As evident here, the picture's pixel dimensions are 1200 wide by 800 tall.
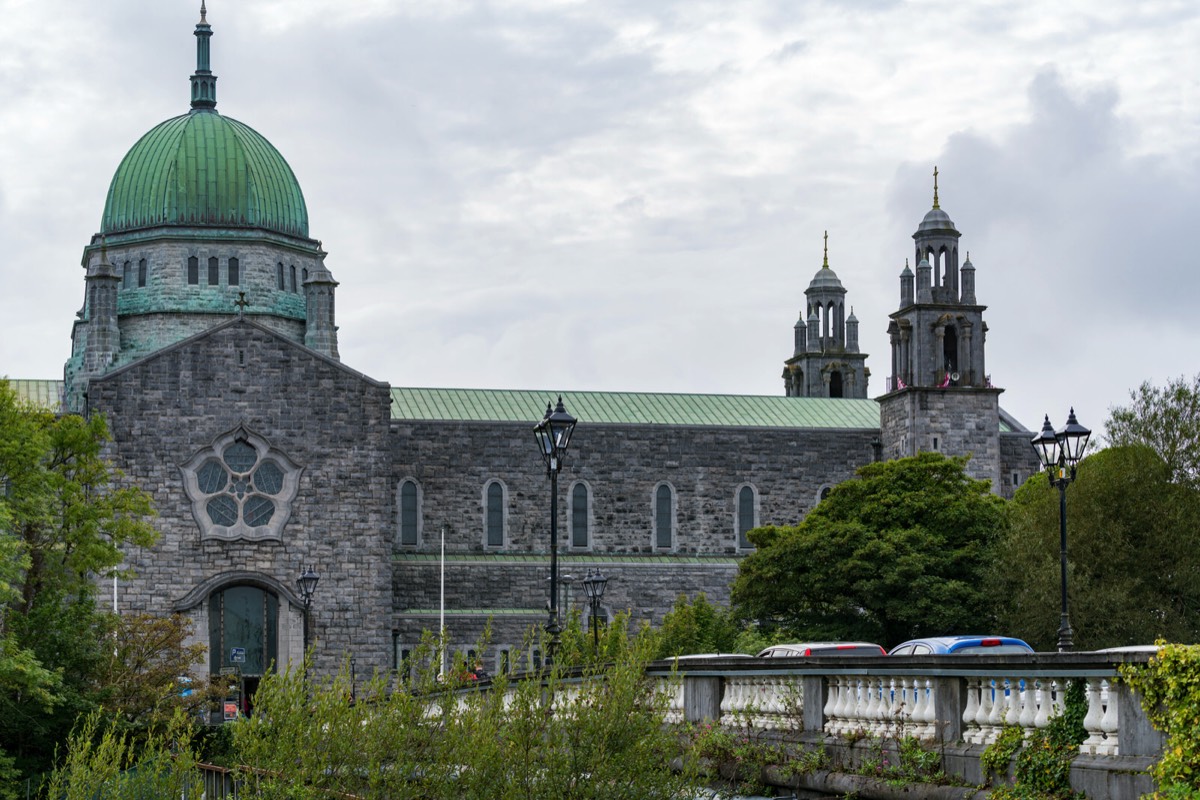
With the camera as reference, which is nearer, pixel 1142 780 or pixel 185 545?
pixel 1142 780

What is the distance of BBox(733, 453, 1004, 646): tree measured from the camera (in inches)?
2303

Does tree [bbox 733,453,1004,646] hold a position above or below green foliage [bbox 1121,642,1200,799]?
above

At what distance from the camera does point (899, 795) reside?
1686 centimetres

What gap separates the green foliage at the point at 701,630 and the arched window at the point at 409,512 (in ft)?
34.8

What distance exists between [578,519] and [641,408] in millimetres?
7018

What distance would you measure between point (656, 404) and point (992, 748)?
6191 centimetres

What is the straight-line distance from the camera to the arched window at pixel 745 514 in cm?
7350

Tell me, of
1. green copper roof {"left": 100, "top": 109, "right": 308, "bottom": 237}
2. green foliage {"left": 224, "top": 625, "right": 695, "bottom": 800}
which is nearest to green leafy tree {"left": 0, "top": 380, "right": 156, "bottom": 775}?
green foliage {"left": 224, "top": 625, "right": 695, "bottom": 800}

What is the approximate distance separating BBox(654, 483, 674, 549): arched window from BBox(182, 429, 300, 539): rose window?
1469 centimetres

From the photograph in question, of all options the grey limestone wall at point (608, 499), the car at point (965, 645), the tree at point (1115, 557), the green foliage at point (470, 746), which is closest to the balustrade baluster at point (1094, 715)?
the green foliage at point (470, 746)

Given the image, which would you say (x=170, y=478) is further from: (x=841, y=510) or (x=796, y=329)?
(x=796, y=329)

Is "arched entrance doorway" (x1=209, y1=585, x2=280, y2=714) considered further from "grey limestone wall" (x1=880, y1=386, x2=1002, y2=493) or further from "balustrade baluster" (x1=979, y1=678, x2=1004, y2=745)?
"balustrade baluster" (x1=979, y1=678, x2=1004, y2=745)

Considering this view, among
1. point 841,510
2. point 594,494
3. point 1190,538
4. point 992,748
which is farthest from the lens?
point 594,494

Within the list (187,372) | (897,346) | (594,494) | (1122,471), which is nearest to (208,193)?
(187,372)
